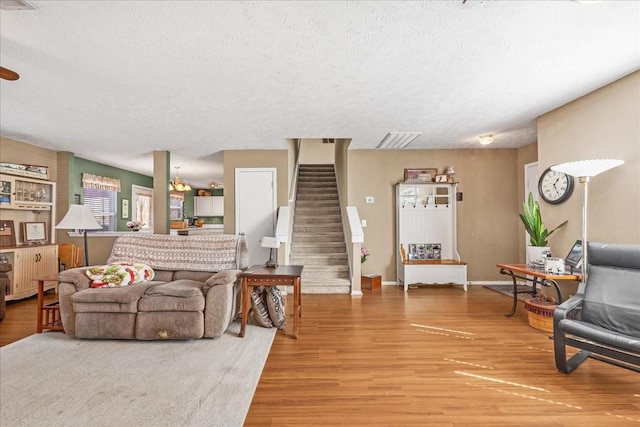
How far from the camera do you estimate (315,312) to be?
4.20 metres

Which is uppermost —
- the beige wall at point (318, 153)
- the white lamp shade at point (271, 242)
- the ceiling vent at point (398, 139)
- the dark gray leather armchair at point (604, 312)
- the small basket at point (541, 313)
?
the beige wall at point (318, 153)

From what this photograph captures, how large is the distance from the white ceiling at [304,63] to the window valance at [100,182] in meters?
1.83

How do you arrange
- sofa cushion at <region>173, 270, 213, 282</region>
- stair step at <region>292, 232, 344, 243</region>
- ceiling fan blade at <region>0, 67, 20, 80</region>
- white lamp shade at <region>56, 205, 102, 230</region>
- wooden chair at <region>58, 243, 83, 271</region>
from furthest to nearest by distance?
stair step at <region>292, 232, 344, 243</region> < wooden chair at <region>58, 243, 83, 271</region> < white lamp shade at <region>56, 205, 102, 230</region> < sofa cushion at <region>173, 270, 213, 282</region> < ceiling fan blade at <region>0, 67, 20, 80</region>

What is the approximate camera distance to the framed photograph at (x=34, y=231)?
516cm

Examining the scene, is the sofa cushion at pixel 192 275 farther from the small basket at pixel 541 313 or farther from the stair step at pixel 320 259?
the small basket at pixel 541 313

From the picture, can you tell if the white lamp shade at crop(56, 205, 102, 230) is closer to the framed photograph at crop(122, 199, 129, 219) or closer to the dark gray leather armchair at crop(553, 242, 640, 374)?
the framed photograph at crop(122, 199, 129, 219)

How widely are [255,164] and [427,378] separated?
15.2ft

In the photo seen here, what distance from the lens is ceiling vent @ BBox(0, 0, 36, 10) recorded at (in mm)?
1911

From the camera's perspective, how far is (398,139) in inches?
211

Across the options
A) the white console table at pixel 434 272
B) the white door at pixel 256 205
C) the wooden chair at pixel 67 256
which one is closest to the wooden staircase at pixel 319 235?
the white door at pixel 256 205

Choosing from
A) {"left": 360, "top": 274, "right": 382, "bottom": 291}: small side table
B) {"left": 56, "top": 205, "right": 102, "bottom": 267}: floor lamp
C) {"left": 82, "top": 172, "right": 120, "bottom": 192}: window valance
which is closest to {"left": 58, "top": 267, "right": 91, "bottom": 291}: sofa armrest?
{"left": 56, "top": 205, "right": 102, "bottom": 267}: floor lamp

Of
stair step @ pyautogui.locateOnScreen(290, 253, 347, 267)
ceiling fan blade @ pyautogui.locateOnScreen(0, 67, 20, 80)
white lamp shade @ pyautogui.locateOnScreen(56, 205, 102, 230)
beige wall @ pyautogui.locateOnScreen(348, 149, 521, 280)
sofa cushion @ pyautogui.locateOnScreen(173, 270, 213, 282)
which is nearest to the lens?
ceiling fan blade @ pyautogui.locateOnScreen(0, 67, 20, 80)

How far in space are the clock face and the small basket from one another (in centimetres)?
126

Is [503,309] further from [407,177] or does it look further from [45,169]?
[45,169]
